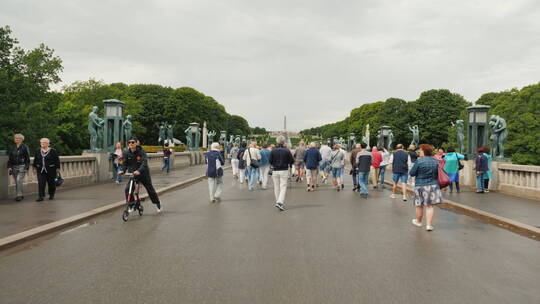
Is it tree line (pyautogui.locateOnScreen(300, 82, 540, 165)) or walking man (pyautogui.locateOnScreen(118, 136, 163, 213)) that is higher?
tree line (pyautogui.locateOnScreen(300, 82, 540, 165))

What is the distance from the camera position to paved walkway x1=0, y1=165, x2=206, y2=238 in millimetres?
7920

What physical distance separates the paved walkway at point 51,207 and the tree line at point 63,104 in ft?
93.3

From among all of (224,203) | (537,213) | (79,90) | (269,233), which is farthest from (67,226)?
(79,90)

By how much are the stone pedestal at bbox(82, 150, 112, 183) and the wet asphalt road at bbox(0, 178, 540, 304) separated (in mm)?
8839

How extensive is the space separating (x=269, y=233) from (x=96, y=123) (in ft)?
44.4

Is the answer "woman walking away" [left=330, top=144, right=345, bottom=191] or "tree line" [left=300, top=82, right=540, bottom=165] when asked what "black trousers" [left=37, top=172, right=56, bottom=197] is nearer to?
"woman walking away" [left=330, top=144, right=345, bottom=191]

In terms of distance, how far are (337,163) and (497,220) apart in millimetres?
7618

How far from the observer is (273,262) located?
5.52 metres

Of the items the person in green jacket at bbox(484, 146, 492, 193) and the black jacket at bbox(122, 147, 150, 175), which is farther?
the person in green jacket at bbox(484, 146, 492, 193)

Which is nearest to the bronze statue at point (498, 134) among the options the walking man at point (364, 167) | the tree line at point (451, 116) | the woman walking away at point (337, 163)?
the woman walking away at point (337, 163)

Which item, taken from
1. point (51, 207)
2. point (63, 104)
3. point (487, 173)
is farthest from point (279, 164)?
point (63, 104)

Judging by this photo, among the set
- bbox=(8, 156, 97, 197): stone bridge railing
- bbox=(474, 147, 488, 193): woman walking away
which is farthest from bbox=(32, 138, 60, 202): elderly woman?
bbox=(474, 147, 488, 193): woman walking away

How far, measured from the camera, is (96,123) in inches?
736

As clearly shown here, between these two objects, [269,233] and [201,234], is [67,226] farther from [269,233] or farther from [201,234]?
A: [269,233]
